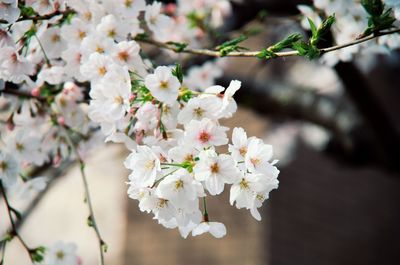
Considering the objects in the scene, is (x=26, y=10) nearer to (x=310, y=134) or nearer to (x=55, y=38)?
(x=55, y=38)

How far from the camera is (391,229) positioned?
19.5ft

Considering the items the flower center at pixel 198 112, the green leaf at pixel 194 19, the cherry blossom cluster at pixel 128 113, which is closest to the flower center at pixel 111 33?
the cherry blossom cluster at pixel 128 113

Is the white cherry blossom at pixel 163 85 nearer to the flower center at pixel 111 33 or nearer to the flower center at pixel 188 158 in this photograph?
the flower center at pixel 188 158

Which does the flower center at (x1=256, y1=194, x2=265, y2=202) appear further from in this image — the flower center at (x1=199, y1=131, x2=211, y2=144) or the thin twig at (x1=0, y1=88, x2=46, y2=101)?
the thin twig at (x1=0, y1=88, x2=46, y2=101)

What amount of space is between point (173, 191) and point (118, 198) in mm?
4192

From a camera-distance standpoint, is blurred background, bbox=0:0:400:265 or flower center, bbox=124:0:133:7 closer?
flower center, bbox=124:0:133:7

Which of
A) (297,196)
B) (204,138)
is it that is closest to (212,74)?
(204,138)

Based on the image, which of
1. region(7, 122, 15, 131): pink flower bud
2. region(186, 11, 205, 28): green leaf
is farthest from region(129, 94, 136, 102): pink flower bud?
region(186, 11, 205, 28): green leaf

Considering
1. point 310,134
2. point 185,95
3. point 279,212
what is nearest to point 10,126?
point 185,95

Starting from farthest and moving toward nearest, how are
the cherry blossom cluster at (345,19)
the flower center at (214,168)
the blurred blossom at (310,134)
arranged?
the blurred blossom at (310,134) → the cherry blossom cluster at (345,19) → the flower center at (214,168)

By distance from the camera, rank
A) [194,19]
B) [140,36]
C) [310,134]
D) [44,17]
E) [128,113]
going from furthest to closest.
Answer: [310,134], [194,19], [140,36], [44,17], [128,113]

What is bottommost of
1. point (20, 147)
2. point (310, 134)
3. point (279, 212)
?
point (279, 212)

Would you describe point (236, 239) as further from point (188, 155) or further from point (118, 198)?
point (188, 155)

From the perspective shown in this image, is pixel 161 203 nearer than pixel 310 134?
Yes
